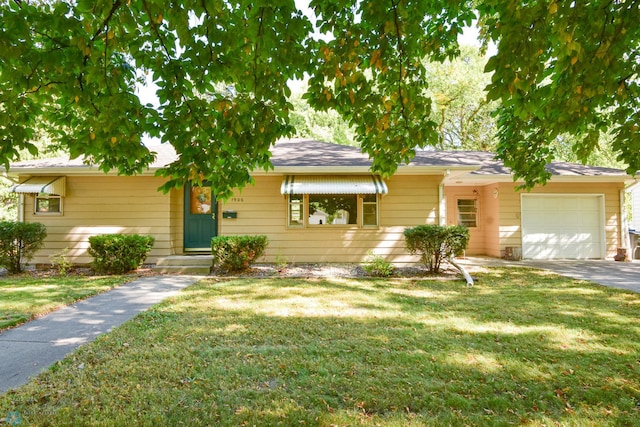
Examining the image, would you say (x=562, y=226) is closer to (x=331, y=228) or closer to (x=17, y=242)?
(x=331, y=228)

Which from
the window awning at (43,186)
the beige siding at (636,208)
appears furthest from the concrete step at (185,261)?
the beige siding at (636,208)

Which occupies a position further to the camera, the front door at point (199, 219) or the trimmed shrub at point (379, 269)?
the front door at point (199, 219)

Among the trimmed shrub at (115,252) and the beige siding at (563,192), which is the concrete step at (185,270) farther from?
the beige siding at (563,192)

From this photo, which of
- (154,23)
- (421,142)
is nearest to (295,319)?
(421,142)

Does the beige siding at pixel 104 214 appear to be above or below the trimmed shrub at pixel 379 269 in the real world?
above

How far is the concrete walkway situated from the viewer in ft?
10.9

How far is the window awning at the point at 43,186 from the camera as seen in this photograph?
361 inches

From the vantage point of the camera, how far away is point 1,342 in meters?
3.95

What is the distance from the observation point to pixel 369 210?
10.3 m

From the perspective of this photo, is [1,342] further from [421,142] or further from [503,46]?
[503,46]

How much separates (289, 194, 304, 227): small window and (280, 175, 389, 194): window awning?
677 mm

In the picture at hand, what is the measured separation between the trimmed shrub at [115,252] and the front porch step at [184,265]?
0.71 m

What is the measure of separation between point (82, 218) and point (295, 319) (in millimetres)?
8598

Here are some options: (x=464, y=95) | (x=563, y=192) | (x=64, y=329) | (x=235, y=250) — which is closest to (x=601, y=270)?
(x=563, y=192)
